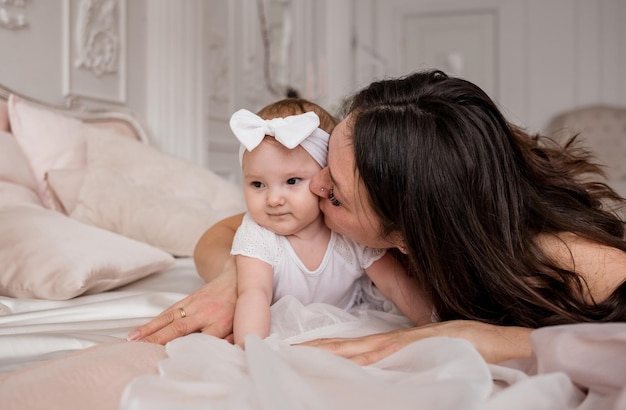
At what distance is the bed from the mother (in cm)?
18

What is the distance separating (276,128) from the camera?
1.39 meters

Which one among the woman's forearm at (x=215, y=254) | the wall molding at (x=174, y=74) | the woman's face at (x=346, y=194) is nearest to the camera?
the woman's face at (x=346, y=194)

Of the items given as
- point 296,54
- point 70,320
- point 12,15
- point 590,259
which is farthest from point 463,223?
point 296,54

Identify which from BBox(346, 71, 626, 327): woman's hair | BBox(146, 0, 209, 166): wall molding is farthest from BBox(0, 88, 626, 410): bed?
BBox(146, 0, 209, 166): wall molding

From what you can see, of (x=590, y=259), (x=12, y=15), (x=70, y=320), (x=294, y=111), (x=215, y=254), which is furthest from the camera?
(x=12, y=15)

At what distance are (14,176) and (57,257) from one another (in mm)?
611

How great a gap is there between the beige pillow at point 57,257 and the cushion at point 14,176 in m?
0.16

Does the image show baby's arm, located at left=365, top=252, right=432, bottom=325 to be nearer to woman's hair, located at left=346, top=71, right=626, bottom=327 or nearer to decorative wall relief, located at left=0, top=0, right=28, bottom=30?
woman's hair, located at left=346, top=71, right=626, bottom=327

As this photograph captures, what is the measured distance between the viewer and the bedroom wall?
2805 millimetres

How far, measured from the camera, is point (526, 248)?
1.20m

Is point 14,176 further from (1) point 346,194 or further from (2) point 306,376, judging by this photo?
(2) point 306,376

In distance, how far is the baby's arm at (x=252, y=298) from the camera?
4.09ft

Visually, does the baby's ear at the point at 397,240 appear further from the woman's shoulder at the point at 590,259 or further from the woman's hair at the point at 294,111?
the woman's hair at the point at 294,111

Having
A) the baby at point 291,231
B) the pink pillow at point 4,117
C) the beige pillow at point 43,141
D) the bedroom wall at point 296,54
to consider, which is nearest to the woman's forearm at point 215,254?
the baby at point 291,231
